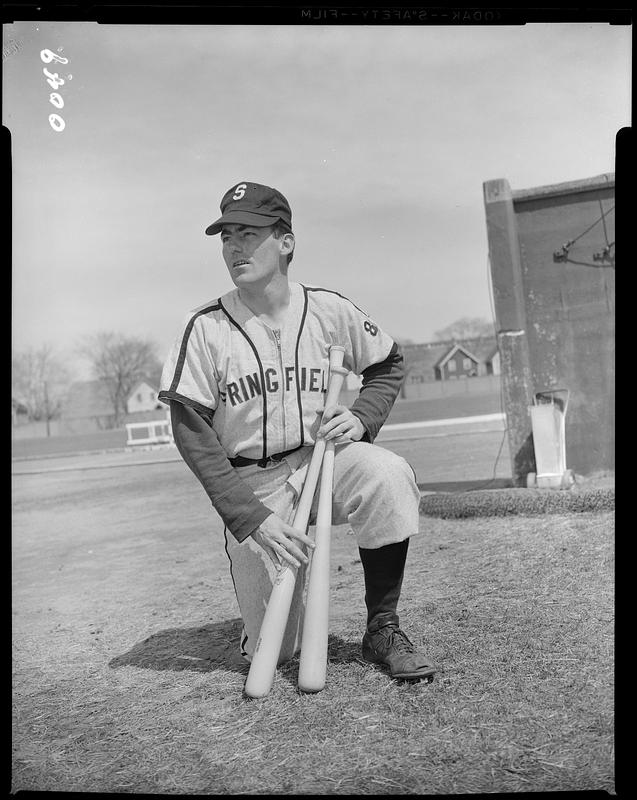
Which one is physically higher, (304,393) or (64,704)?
(304,393)

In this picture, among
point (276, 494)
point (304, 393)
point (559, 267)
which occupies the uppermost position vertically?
point (559, 267)

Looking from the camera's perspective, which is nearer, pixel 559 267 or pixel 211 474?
pixel 211 474

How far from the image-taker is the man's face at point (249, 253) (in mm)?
2209

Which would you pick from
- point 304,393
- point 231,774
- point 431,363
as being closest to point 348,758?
point 231,774

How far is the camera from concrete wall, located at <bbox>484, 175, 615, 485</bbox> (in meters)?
4.25

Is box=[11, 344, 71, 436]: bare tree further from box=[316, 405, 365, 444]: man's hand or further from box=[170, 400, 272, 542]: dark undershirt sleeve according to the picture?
box=[316, 405, 365, 444]: man's hand

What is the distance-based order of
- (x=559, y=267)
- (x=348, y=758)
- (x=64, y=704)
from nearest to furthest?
(x=348, y=758) < (x=64, y=704) < (x=559, y=267)

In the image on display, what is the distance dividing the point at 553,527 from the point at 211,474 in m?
1.46

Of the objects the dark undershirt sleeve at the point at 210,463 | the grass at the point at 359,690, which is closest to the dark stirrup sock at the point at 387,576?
the grass at the point at 359,690

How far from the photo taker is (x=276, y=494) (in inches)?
89.7

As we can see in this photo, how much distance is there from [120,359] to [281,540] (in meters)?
0.79

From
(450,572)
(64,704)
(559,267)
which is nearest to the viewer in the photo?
(64,704)

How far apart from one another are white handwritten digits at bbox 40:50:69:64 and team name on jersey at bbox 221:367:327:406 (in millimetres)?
930

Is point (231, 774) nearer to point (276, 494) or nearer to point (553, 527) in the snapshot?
point (276, 494)
